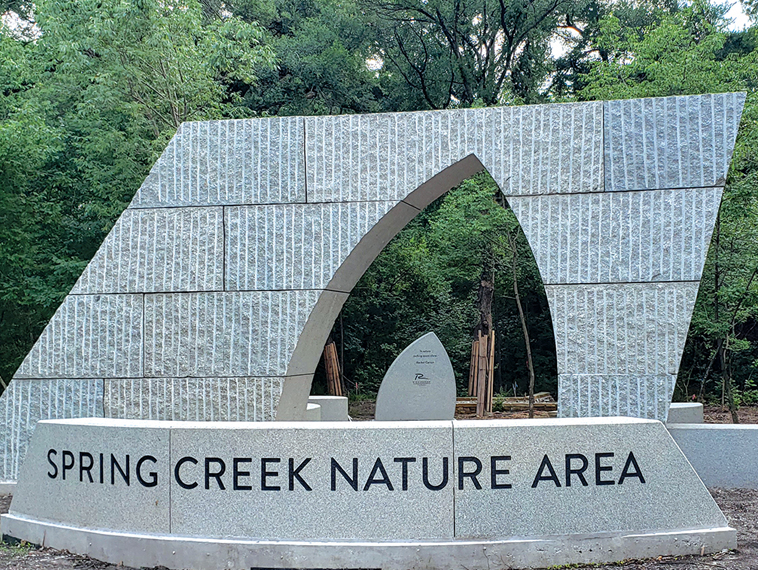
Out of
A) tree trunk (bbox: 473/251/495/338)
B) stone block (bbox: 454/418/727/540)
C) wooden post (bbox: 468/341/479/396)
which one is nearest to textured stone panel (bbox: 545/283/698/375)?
stone block (bbox: 454/418/727/540)

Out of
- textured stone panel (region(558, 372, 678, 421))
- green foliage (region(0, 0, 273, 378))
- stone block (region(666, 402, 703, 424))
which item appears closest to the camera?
textured stone panel (region(558, 372, 678, 421))

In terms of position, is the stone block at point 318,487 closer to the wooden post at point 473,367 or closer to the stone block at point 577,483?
the stone block at point 577,483

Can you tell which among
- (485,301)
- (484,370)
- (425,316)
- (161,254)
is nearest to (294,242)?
(161,254)

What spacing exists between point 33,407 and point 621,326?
530 cm

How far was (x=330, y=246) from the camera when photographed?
7.02 m

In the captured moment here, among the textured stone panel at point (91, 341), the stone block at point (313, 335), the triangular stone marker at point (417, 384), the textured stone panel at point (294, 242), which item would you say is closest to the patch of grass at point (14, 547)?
the textured stone panel at point (91, 341)

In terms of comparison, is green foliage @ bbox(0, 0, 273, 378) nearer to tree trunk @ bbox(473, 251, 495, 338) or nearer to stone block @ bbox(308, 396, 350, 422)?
stone block @ bbox(308, 396, 350, 422)

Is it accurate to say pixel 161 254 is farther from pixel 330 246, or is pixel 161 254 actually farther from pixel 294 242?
pixel 330 246

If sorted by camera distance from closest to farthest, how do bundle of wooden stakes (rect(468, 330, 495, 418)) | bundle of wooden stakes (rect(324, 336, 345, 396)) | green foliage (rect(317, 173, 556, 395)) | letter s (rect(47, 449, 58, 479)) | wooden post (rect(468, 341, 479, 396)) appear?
letter s (rect(47, 449, 58, 479)) → bundle of wooden stakes (rect(468, 330, 495, 418)) → wooden post (rect(468, 341, 479, 396)) → bundle of wooden stakes (rect(324, 336, 345, 396)) → green foliage (rect(317, 173, 556, 395))

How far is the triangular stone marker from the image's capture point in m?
9.82

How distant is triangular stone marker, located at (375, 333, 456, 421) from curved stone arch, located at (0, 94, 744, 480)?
2.57 metres

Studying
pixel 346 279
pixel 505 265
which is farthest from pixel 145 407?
pixel 505 265

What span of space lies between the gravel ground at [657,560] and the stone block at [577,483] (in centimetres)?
20

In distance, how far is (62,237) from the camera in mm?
13211
